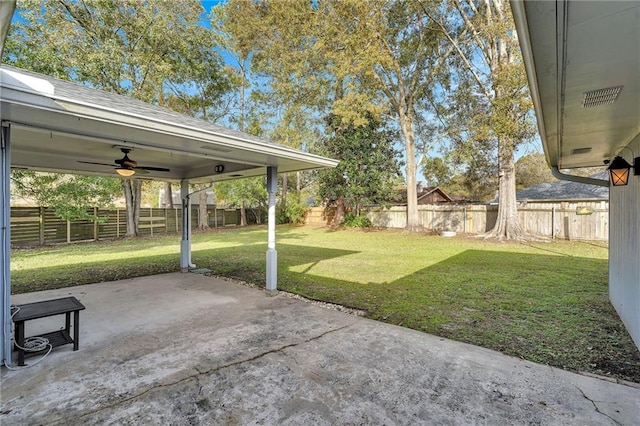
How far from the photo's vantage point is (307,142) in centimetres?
1895

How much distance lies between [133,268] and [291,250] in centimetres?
515

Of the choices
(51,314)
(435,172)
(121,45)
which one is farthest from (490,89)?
(435,172)

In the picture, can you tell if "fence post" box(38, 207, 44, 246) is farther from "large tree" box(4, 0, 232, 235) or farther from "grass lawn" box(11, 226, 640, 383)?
"large tree" box(4, 0, 232, 235)

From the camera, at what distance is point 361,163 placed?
18094mm

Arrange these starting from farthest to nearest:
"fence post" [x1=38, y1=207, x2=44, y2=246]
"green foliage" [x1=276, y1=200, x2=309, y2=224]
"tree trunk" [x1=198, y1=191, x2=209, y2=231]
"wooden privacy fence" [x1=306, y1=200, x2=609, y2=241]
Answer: "green foliage" [x1=276, y1=200, x2=309, y2=224] → "tree trunk" [x1=198, y1=191, x2=209, y2=231] → "wooden privacy fence" [x1=306, y1=200, x2=609, y2=241] → "fence post" [x1=38, y1=207, x2=44, y2=246]

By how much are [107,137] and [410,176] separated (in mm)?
14950

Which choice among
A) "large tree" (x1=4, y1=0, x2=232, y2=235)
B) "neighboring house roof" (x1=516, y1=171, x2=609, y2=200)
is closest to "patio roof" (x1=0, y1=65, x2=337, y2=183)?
"large tree" (x1=4, y1=0, x2=232, y2=235)

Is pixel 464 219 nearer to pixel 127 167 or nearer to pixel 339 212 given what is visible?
pixel 339 212

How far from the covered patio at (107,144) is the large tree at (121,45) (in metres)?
6.91

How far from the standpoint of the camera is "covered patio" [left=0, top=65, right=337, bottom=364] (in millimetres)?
2801

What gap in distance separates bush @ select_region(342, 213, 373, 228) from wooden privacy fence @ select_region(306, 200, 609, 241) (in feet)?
4.21

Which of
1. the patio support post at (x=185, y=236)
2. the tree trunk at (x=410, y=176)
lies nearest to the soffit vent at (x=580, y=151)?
the patio support post at (x=185, y=236)

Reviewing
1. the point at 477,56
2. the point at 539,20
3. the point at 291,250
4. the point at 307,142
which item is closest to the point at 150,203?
the point at 307,142

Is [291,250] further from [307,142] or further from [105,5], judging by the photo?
[105,5]
